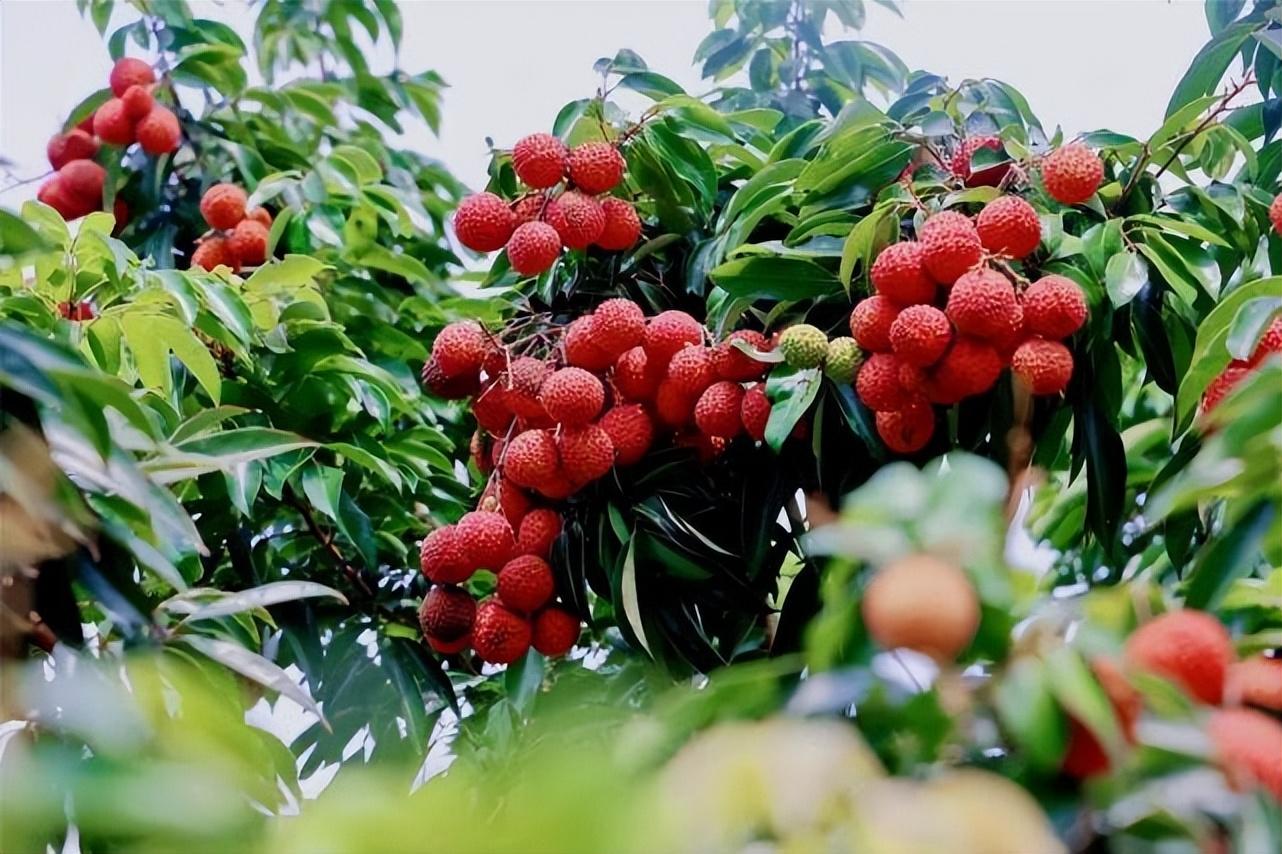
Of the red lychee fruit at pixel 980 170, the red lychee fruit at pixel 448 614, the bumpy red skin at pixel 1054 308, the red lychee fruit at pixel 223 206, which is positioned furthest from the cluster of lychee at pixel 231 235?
the bumpy red skin at pixel 1054 308

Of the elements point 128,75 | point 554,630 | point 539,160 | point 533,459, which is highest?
point 128,75

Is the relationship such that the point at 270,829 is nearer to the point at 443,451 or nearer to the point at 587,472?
the point at 587,472

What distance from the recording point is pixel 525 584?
111 cm

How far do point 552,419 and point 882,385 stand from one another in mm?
265

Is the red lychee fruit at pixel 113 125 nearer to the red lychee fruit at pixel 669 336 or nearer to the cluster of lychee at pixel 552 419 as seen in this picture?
the cluster of lychee at pixel 552 419

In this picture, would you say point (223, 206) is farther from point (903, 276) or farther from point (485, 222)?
point (903, 276)

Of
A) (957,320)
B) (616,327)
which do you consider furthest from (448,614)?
(957,320)

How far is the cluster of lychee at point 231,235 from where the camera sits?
5.28 ft

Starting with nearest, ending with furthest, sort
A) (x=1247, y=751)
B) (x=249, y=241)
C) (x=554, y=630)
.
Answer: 1. (x=1247, y=751)
2. (x=554, y=630)
3. (x=249, y=241)

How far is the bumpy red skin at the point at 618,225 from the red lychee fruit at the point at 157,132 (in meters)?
0.74

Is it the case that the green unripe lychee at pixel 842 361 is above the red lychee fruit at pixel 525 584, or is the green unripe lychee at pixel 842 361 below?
above

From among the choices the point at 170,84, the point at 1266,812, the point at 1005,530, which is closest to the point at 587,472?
the point at 1005,530

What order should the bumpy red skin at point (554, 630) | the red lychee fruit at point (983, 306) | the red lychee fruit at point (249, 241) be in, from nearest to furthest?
1. the red lychee fruit at point (983, 306)
2. the bumpy red skin at point (554, 630)
3. the red lychee fruit at point (249, 241)

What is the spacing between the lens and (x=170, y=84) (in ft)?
5.78
